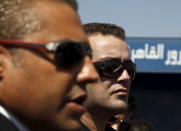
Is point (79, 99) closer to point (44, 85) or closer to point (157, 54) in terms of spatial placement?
point (44, 85)

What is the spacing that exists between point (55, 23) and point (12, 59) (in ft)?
0.66

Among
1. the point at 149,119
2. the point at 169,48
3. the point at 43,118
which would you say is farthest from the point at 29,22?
the point at 149,119

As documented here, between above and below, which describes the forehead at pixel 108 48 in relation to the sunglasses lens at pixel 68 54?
below

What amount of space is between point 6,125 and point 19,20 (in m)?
0.39

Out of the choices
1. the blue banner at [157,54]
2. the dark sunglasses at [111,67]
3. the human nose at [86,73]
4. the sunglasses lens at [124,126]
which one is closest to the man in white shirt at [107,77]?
the dark sunglasses at [111,67]

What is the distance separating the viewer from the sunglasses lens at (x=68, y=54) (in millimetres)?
1663

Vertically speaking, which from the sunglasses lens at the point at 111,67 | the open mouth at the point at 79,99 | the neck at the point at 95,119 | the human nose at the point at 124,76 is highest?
the open mouth at the point at 79,99

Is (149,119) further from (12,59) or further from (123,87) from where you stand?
(12,59)

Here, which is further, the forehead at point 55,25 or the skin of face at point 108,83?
the skin of face at point 108,83

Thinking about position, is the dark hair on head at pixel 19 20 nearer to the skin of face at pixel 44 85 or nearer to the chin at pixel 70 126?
the skin of face at pixel 44 85

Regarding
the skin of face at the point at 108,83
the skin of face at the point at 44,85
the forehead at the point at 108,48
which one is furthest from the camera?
the forehead at the point at 108,48

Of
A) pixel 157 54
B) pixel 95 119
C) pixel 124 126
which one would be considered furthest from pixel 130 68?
pixel 157 54

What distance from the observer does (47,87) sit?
163cm

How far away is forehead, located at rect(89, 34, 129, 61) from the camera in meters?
3.06
